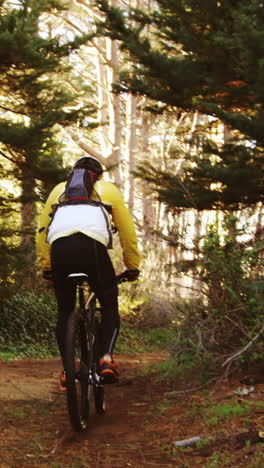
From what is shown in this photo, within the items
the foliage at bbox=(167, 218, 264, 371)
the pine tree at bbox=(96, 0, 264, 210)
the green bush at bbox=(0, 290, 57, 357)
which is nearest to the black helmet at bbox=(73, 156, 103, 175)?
the foliage at bbox=(167, 218, 264, 371)

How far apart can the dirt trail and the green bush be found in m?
3.40

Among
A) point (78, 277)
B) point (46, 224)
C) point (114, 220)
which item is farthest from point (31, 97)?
point (78, 277)

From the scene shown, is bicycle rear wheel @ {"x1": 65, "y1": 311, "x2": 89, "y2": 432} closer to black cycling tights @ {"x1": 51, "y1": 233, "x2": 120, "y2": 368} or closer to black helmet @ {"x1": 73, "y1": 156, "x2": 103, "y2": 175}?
black cycling tights @ {"x1": 51, "y1": 233, "x2": 120, "y2": 368}

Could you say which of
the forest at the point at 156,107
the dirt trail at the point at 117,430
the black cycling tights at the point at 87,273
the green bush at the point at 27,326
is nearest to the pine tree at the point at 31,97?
the forest at the point at 156,107

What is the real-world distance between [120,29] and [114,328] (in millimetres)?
6641

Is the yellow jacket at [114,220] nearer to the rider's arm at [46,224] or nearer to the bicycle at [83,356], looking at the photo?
the rider's arm at [46,224]

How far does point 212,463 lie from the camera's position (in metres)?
3.55

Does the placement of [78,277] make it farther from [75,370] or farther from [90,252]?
[75,370]

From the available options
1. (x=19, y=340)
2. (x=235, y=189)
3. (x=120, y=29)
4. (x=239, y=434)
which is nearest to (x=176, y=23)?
(x=120, y=29)

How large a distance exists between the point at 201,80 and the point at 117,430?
259 inches

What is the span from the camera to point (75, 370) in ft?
14.9

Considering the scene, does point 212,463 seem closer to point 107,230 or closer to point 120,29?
point 107,230

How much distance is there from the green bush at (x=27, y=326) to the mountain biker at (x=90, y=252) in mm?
5206

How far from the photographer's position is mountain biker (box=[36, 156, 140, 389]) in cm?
456
